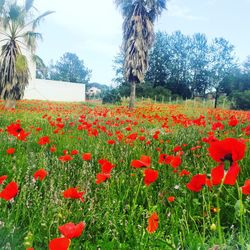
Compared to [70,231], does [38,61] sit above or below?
above

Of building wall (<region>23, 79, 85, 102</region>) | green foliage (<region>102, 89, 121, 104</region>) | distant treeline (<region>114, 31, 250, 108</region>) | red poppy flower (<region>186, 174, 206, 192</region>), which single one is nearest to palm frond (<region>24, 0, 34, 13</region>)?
green foliage (<region>102, 89, 121, 104</region>)

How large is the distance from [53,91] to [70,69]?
6332 cm

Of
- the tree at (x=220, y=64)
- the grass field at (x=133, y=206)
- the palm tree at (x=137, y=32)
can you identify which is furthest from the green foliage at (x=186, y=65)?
the grass field at (x=133, y=206)

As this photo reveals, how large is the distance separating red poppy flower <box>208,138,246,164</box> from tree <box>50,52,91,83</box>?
93.1m

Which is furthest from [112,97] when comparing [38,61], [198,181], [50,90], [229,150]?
[229,150]

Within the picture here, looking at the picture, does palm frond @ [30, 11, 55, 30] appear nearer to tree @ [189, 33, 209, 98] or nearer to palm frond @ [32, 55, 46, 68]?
palm frond @ [32, 55, 46, 68]

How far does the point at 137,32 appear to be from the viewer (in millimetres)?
20203

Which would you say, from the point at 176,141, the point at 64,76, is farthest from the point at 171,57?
the point at 176,141

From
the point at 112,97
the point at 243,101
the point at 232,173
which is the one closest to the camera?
the point at 232,173

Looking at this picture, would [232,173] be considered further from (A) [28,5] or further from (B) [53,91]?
(B) [53,91]

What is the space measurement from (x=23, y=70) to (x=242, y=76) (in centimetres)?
3826

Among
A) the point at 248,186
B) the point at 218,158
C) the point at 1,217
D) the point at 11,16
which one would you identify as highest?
the point at 11,16

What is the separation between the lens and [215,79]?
5616 cm

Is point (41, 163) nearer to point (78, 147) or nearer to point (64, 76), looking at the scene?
point (78, 147)
